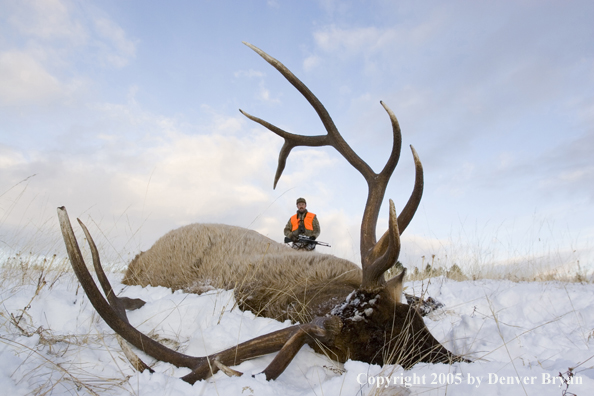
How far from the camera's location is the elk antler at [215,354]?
2355 millimetres

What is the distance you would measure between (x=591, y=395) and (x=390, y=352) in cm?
100

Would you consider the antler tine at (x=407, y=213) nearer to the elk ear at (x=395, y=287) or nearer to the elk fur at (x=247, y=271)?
the elk ear at (x=395, y=287)

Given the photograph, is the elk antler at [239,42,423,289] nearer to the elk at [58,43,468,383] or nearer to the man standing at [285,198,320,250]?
the elk at [58,43,468,383]

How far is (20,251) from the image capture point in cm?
550

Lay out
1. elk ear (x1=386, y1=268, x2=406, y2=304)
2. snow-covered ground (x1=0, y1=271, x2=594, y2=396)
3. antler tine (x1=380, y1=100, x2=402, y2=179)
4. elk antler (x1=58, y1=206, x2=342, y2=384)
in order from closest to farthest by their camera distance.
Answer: snow-covered ground (x1=0, y1=271, x2=594, y2=396), elk antler (x1=58, y1=206, x2=342, y2=384), elk ear (x1=386, y1=268, x2=406, y2=304), antler tine (x1=380, y1=100, x2=402, y2=179)

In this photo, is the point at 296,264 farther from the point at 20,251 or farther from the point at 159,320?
the point at 20,251

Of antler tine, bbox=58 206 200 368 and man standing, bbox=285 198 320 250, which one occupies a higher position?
man standing, bbox=285 198 320 250

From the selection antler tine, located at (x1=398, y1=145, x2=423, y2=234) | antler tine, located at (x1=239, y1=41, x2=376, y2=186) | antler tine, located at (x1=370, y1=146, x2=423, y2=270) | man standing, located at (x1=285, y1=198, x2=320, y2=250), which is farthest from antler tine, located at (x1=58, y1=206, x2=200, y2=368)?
man standing, located at (x1=285, y1=198, x2=320, y2=250)

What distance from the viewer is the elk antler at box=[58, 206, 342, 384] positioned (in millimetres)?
2355

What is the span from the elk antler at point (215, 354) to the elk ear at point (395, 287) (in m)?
0.42

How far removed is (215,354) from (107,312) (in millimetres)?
746

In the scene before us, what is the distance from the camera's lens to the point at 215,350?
109 inches

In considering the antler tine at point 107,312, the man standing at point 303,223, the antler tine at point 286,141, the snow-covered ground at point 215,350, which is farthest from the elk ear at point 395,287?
the man standing at point 303,223

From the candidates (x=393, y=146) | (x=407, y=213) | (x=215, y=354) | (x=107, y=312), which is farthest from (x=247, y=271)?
(x=393, y=146)
